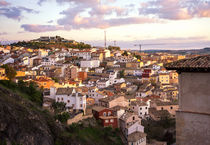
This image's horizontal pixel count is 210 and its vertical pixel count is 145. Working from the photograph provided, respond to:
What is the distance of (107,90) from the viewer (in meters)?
34.8

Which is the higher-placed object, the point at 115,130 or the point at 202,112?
the point at 202,112

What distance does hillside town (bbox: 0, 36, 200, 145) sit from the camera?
24156mm

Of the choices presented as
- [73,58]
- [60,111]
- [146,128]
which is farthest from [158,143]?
[73,58]

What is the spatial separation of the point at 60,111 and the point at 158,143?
864 centimetres

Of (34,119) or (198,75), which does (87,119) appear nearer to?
(34,119)

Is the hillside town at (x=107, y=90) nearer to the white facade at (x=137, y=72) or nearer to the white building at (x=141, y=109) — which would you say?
the white building at (x=141, y=109)

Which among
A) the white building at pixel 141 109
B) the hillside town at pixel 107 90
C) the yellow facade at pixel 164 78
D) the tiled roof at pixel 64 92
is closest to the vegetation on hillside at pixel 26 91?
the hillside town at pixel 107 90

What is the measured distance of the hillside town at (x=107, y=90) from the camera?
24.2m

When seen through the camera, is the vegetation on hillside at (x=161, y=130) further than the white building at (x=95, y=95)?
No

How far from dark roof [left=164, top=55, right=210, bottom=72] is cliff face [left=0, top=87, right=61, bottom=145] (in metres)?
11.9

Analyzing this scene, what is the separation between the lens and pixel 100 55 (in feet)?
190

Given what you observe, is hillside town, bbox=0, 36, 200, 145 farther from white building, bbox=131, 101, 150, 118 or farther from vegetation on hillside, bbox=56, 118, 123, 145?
vegetation on hillside, bbox=56, 118, 123, 145

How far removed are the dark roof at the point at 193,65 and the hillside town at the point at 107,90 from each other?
16.9m

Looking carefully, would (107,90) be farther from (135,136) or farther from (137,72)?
(137,72)
